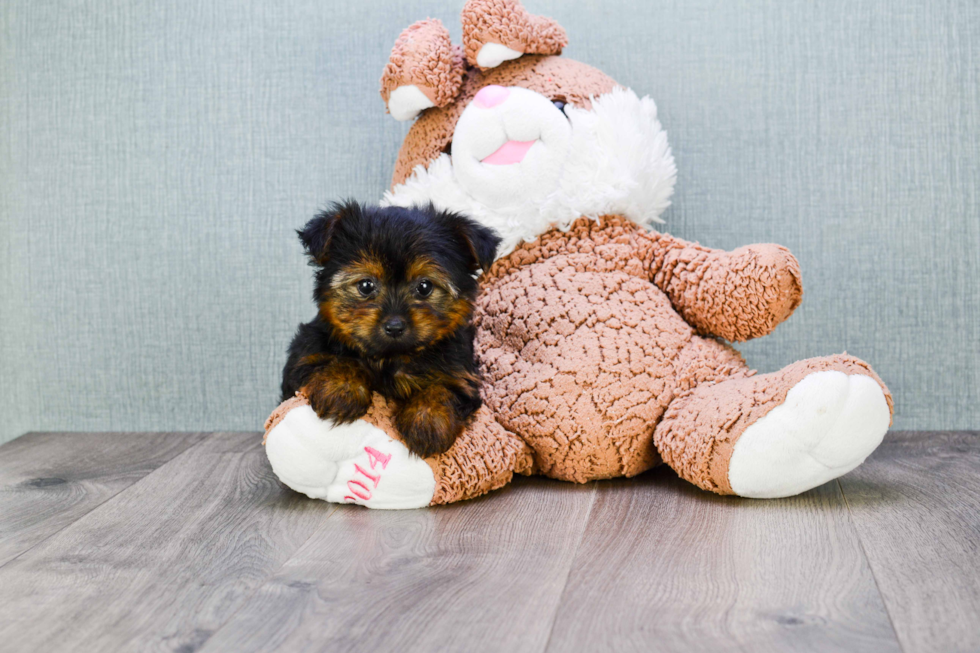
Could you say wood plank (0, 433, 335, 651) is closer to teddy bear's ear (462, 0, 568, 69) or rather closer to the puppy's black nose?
the puppy's black nose

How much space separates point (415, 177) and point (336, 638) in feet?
4.09

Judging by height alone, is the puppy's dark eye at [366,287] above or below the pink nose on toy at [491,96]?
below

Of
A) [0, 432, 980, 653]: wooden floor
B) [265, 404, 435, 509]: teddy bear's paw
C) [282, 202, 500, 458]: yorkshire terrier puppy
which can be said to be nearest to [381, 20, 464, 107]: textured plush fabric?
[282, 202, 500, 458]: yorkshire terrier puppy

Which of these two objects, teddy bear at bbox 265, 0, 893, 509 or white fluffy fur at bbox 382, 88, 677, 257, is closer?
teddy bear at bbox 265, 0, 893, 509

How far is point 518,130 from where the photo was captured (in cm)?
191

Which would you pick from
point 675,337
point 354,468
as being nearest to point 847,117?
point 675,337

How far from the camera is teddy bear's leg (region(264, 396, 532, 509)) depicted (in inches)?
65.3

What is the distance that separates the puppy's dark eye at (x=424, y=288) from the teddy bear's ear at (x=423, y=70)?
0.62 metres

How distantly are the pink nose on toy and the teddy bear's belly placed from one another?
402 millimetres

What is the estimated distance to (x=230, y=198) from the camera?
8.32ft

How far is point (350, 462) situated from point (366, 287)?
0.37 meters

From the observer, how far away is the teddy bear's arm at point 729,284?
1826 millimetres

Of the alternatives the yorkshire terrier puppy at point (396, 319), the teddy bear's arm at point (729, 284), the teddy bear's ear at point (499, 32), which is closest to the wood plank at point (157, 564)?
the yorkshire terrier puppy at point (396, 319)

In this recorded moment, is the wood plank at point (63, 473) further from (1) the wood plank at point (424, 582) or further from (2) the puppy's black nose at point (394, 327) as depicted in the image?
(2) the puppy's black nose at point (394, 327)
